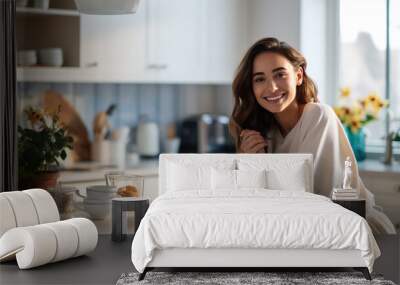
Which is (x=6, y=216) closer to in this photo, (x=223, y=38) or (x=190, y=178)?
(x=190, y=178)

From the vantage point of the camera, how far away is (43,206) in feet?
17.8

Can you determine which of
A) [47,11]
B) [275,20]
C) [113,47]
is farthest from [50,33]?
[275,20]

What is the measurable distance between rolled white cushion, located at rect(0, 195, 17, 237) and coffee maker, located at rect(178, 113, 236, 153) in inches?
108

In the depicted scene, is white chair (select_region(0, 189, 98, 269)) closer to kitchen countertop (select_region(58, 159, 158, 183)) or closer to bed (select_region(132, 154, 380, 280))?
bed (select_region(132, 154, 380, 280))

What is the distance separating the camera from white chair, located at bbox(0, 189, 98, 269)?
488 cm

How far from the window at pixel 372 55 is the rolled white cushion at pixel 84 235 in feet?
10.2

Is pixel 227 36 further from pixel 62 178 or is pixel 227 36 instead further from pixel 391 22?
pixel 62 178

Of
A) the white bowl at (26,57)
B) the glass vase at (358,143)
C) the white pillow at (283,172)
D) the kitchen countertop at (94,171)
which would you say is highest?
the white bowl at (26,57)

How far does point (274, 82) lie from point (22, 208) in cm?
216

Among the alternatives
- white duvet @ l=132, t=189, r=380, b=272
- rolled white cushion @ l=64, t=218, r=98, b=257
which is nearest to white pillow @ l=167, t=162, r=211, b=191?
rolled white cushion @ l=64, t=218, r=98, b=257

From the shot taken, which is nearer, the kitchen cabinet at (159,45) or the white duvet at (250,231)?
the white duvet at (250,231)

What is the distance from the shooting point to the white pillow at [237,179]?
5.57 m

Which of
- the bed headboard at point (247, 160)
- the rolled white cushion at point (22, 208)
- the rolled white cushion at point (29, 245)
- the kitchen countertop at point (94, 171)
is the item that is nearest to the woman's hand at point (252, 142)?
the bed headboard at point (247, 160)

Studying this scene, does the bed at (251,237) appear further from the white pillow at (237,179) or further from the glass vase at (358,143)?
the glass vase at (358,143)
